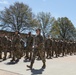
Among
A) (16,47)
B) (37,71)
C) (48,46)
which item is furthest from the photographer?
(48,46)

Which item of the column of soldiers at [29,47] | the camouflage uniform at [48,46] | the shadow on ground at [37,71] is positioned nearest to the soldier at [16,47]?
the column of soldiers at [29,47]

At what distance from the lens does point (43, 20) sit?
80562mm

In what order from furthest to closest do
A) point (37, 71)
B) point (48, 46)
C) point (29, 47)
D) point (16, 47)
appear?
point (48, 46) < point (29, 47) < point (16, 47) < point (37, 71)

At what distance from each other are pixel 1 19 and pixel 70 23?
116ft

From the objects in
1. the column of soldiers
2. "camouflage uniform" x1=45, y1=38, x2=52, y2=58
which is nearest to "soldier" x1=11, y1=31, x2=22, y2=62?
the column of soldiers

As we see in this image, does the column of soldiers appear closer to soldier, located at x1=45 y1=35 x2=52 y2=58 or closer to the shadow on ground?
soldier, located at x1=45 y1=35 x2=52 y2=58

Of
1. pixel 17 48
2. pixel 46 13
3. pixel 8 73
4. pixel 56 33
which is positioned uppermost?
pixel 46 13

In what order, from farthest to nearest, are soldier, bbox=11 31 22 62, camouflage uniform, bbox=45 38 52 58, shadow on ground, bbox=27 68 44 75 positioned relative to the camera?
1. camouflage uniform, bbox=45 38 52 58
2. soldier, bbox=11 31 22 62
3. shadow on ground, bbox=27 68 44 75

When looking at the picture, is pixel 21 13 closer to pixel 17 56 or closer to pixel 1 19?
pixel 1 19

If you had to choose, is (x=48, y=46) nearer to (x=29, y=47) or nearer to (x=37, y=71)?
(x=29, y=47)

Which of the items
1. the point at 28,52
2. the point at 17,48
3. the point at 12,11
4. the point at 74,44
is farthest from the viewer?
the point at 12,11

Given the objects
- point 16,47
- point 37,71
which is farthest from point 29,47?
point 37,71

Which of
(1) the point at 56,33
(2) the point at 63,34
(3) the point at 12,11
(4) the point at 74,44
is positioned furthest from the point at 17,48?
(2) the point at 63,34

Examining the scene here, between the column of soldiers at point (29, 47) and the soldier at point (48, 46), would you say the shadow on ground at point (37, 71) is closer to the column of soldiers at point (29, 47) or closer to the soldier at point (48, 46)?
the column of soldiers at point (29, 47)
